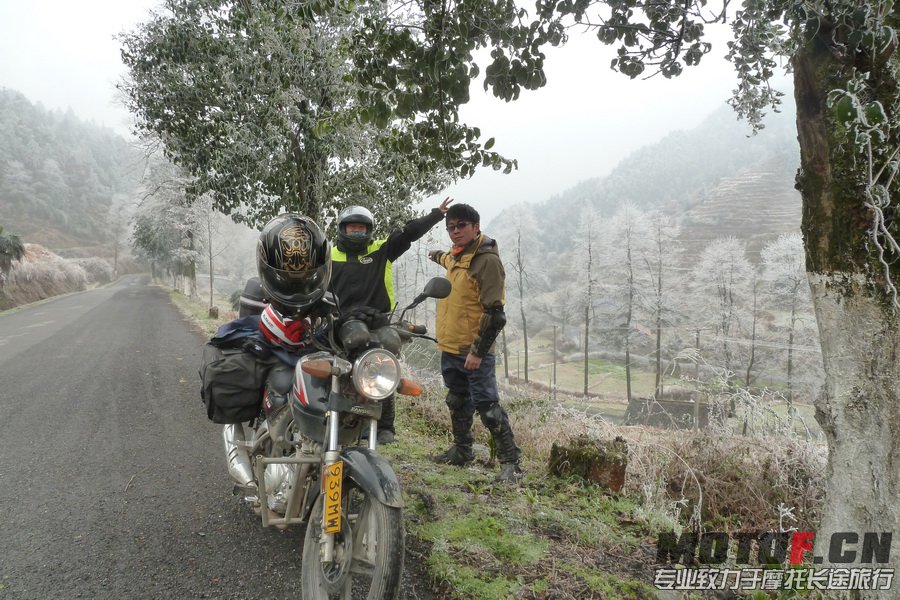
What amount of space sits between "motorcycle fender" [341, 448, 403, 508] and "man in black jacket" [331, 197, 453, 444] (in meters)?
1.86

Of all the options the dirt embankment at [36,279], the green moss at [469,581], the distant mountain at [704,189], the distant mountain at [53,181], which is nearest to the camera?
the green moss at [469,581]

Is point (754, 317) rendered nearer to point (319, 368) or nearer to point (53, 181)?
point (319, 368)

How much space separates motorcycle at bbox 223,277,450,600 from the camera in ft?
6.43

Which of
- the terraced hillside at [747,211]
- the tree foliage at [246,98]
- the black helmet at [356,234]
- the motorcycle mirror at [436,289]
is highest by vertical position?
the terraced hillside at [747,211]

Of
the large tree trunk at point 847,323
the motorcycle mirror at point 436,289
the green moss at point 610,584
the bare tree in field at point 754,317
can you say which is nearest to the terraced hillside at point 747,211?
the bare tree in field at point 754,317

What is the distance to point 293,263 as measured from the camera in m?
2.24

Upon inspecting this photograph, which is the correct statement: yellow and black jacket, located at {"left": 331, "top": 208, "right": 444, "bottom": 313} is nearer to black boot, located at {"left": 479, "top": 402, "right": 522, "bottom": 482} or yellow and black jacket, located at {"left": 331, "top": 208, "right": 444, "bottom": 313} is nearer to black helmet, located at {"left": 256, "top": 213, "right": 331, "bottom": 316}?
black boot, located at {"left": 479, "top": 402, "right": 522, "bottom": 482}

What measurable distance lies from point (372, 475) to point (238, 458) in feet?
4.36

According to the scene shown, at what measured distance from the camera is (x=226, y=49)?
6703 millimetres

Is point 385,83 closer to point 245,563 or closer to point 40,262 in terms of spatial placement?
point 245,563

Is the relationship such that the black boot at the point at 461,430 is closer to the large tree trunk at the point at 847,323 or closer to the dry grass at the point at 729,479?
the dry grass at the point at 729,479

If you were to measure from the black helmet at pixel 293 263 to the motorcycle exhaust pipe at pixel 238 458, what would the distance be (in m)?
1.09

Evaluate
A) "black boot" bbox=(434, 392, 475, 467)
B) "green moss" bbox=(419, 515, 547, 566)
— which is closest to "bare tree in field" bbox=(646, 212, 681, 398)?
"black boot" bbox=(434, 392, 475, 467)

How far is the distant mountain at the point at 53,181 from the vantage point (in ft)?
265
